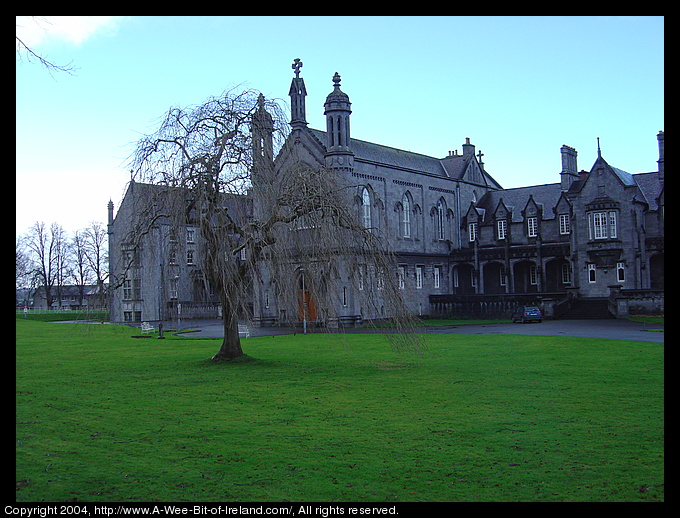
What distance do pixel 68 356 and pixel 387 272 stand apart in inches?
569

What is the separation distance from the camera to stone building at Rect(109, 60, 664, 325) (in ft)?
156

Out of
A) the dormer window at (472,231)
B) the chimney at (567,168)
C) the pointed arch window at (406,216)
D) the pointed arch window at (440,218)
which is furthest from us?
the dormer window at (472,231)

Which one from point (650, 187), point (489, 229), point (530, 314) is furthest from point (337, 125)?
point (650, 187)

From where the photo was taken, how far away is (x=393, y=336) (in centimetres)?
1942

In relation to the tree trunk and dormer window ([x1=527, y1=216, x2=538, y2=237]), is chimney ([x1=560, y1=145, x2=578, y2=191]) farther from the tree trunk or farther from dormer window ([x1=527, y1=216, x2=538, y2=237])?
the tree trunk

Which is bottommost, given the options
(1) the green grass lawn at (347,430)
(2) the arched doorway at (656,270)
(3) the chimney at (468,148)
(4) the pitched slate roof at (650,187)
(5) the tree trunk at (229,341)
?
(1) the green grass lawn at (347,430)

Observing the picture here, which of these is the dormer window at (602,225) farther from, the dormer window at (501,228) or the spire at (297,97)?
the spire at (297,97)

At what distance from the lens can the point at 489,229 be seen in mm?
60781

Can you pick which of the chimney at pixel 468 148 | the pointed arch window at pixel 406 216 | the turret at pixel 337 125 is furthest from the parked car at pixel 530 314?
the chimney at pixel 468 148

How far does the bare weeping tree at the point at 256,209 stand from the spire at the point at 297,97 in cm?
2731

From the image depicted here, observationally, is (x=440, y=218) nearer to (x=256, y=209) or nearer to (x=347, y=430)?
(x=256, y=209)

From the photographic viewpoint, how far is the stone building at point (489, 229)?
47.5 m
